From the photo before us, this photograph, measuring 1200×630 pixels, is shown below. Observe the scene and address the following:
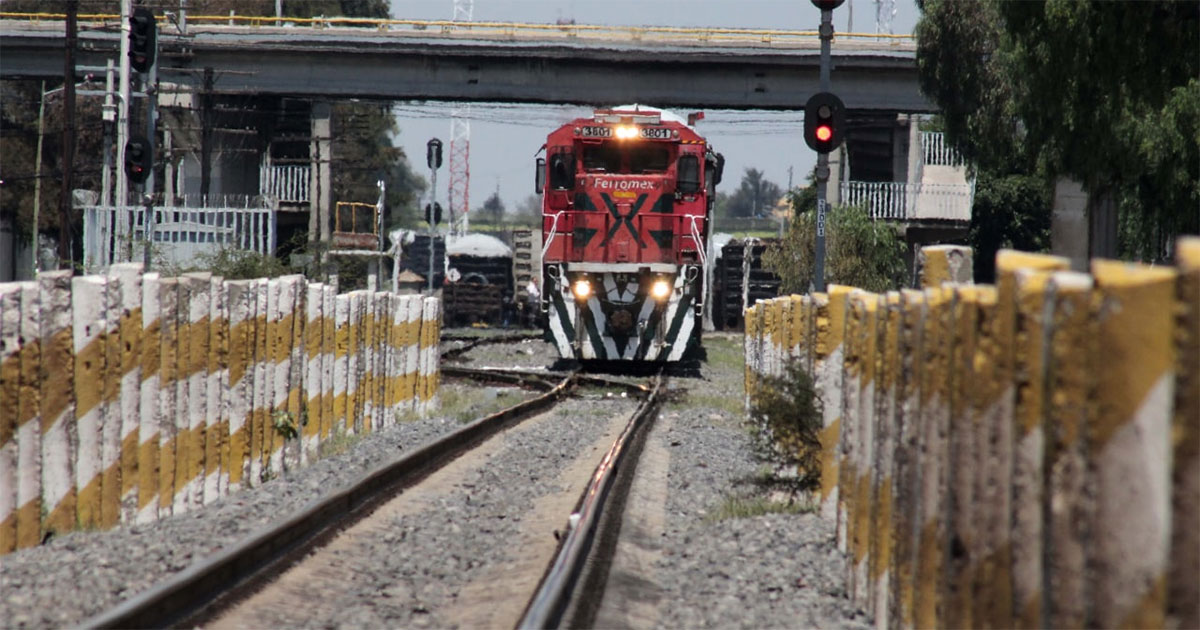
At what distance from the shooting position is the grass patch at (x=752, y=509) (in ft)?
32.1

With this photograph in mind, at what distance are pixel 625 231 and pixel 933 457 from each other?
62.6ft

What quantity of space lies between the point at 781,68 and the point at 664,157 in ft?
83.6

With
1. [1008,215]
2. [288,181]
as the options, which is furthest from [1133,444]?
[288,181]

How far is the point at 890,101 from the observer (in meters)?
48.5

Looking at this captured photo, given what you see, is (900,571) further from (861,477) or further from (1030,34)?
(1030,34)

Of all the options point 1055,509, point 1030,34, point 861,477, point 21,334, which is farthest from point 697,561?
point 1030,34

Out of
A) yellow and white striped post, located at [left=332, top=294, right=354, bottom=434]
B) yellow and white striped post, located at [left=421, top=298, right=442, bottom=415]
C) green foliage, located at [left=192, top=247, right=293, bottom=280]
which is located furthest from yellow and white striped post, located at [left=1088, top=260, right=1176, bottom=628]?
green foliage, located at [left=192, top=247, right=293, bottom=280]

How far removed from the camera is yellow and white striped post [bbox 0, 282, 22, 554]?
7742 millimetres

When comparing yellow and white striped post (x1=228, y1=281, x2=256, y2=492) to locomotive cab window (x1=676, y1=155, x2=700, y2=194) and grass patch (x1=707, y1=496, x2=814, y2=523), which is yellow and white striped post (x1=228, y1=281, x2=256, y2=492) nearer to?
grass patch (x1=707, y1=496, x2=814, y2=523)

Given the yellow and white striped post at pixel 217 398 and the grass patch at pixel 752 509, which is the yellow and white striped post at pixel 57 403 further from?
the grass patch at pixel 752 509

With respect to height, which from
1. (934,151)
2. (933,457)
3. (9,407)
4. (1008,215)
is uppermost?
(934,151)

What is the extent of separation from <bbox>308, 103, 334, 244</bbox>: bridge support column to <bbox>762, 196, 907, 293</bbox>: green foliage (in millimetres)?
18249

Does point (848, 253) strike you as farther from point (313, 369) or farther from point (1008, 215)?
point (313, 369)

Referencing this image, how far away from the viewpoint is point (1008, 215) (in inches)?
2130
